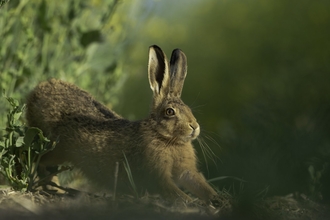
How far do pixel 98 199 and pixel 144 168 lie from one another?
2.29 feet

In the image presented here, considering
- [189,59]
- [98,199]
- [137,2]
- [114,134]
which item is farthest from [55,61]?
[189,59]

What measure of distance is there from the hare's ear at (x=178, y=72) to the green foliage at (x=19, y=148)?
1.02 metres

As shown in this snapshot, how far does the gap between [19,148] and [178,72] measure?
49.6 inches

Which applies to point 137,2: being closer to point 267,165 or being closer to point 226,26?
point 226,26

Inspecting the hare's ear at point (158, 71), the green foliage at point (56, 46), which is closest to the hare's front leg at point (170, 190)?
the hare's ear at point (158, 71)

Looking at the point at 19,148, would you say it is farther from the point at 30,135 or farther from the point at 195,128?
the point at 195,128

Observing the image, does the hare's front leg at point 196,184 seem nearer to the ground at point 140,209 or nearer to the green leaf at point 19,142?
the ground at point 140,209

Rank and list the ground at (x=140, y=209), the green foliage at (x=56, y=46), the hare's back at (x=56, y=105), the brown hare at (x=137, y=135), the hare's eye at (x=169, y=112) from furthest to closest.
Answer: the green foliage at (x=56, y=46) → the hare's back at (x=56, y=105) → the hare's eye at (x=169, y=112) → the brown hare at (x=137, y=135) → the ground at (x=140, y=209)

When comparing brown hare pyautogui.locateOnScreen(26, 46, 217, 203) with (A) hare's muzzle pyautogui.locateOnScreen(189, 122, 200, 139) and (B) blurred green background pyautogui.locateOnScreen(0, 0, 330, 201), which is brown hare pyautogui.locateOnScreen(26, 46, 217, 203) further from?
(B) blurred green background pyautogui.locateOnScreen(0, 0, 330, 201)

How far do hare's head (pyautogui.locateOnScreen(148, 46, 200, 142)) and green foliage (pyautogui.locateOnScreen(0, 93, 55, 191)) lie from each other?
2.67ft

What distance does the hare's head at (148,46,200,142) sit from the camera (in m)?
4.00

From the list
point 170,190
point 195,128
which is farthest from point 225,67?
point 170,190

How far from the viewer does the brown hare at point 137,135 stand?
3.97 m

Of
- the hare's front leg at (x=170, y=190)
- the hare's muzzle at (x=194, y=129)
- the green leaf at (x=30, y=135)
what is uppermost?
the hare's muzzle at (x=194, y=129)
